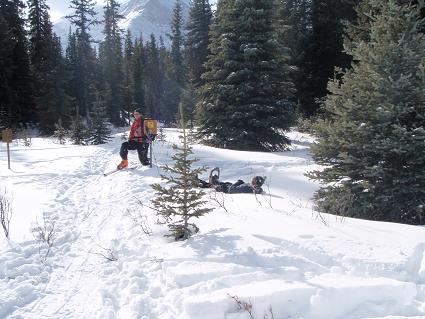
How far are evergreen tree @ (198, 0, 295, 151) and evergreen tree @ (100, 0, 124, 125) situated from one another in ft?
111

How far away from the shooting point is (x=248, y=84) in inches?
620

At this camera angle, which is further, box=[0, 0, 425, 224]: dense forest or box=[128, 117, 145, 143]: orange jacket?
box=[128, 117, 145, 143]: orange jacket

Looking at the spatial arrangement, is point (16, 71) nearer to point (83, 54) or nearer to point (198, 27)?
point (83, 54)

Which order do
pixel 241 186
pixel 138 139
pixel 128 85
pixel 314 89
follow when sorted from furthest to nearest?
pixel 128 85 → pixel 314 89 → pixel 138 139 → pixel 241 186

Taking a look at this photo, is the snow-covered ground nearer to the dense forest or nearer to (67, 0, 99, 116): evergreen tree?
the dense forest

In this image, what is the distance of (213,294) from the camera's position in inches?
162

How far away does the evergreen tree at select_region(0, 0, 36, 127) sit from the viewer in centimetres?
3297

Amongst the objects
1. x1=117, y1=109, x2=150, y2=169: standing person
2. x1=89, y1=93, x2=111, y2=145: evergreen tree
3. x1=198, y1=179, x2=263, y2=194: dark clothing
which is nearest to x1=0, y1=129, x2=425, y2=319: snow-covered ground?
x1=198, y1=179, x2=263, y2=194: dark clothing

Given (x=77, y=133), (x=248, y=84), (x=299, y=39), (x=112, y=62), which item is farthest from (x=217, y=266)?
(x=112, y=62)

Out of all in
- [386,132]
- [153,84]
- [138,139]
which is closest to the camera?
[386,132]

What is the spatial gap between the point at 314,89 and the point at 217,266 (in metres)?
25.1

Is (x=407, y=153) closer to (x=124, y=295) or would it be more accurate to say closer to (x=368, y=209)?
(x=368, y=209)

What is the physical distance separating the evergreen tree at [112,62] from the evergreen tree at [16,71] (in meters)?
12.2

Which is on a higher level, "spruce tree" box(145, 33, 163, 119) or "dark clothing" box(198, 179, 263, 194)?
"spruce tree" box(145, 33, 163, 119)
